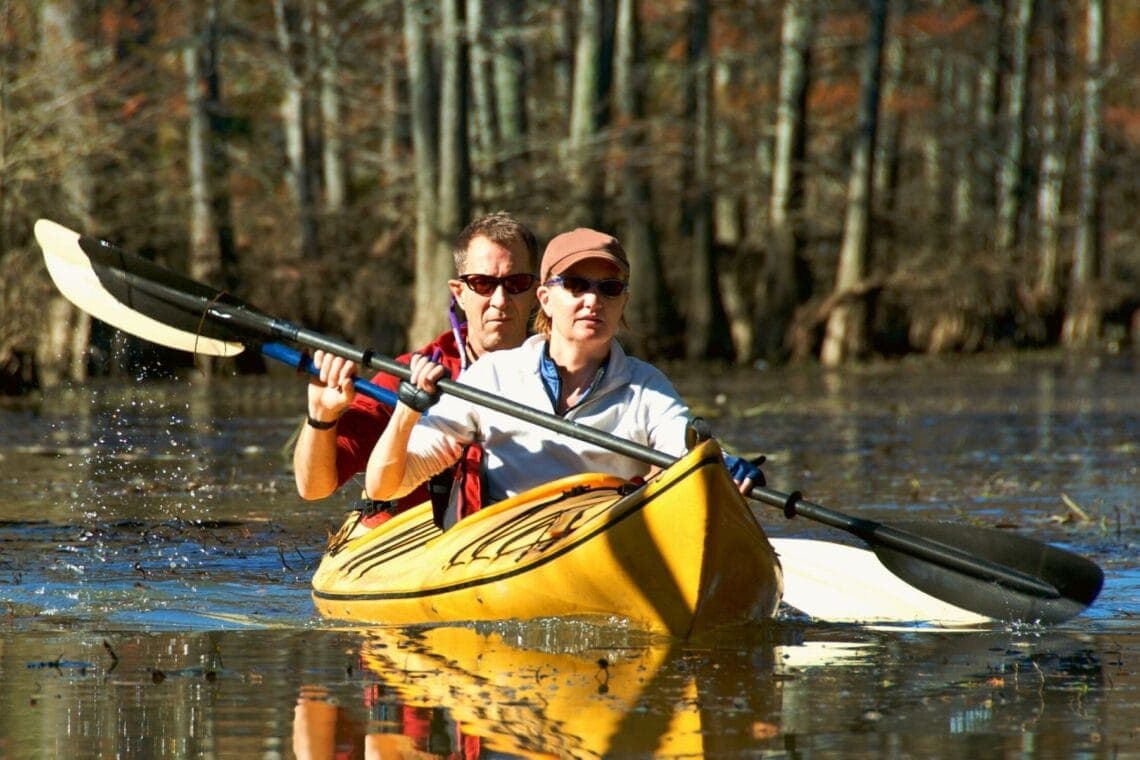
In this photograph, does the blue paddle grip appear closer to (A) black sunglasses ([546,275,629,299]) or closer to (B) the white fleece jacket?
(B) the white fleece jacket

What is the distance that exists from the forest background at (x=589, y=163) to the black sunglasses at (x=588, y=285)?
20.2 feet

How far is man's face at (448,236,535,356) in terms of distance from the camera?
6.80 metres

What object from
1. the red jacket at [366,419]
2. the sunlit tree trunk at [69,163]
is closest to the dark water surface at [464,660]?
the red jacket at [366,419]

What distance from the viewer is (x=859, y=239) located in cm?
2612

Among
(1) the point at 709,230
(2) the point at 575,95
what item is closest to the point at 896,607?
(2) the point at 575,95

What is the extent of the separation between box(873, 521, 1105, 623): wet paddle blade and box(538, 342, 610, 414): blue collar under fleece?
1.14 m

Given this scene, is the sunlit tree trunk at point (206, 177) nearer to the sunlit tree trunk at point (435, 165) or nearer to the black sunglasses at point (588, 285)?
A: the sunlit tree trunk at point (435, 165)

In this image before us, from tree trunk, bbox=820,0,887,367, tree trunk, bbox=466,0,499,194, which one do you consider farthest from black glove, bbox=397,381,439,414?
tree trunk, bbox=820,0,887,367

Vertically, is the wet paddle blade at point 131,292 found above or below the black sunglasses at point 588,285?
above

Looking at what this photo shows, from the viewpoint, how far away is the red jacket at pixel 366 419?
6.66 metres

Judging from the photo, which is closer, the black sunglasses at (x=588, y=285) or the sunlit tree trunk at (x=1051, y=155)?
the black sunglasses at (x=588, y=285)

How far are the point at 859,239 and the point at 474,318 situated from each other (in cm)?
1966

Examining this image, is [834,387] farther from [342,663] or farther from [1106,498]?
[342,663]

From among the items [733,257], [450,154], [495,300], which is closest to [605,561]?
[495,300]
